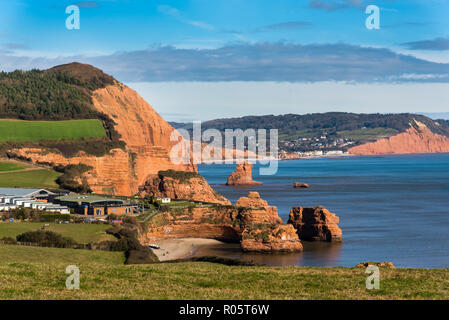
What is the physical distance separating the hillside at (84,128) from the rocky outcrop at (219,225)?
2232cm

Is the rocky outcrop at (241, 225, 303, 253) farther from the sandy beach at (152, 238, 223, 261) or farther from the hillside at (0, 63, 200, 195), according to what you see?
the hillside at (0, 63, 200, 195)

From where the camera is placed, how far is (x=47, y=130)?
125 metres

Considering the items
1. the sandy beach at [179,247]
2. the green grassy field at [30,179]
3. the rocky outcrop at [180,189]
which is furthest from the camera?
the rocky outcrop at [180,189]

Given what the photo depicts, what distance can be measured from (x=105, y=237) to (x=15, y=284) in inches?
1352

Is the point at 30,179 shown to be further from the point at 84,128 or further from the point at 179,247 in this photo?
the point at 179,247

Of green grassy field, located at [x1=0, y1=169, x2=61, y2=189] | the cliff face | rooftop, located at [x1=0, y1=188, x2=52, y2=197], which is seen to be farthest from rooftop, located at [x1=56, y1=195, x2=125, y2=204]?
the cliff face

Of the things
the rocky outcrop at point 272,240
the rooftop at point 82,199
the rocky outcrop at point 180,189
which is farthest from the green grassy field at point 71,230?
the rocky outcrop at point 180,189

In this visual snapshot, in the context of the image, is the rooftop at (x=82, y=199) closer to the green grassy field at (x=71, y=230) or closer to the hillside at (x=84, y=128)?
the hillside at (x=84, y=128)

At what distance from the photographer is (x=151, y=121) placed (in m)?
153

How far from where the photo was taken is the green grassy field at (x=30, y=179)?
313ft

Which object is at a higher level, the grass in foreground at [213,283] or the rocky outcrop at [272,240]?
the grass in foreground at [213,283]
